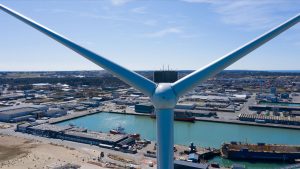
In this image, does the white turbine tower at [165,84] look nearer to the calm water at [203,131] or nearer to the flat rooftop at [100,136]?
the calm water at [203,131]

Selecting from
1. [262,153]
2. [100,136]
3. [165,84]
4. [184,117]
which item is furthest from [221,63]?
[184,117]

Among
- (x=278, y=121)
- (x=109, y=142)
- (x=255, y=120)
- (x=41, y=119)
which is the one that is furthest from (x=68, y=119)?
(x=278, y=121)

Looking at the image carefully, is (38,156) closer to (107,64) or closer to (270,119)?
(107,64)

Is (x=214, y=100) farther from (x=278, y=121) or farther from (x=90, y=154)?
(x=90, y=154)

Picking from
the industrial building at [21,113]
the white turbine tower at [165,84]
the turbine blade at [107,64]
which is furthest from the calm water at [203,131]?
the turbine blade at [107,64]

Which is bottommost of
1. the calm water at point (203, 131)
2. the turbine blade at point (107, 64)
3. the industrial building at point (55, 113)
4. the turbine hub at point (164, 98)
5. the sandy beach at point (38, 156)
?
the calm water at point (203, 131)
